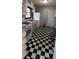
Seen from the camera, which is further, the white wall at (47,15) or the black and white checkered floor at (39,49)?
the white wall at (47,15)

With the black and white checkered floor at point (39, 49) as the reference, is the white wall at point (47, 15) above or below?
above

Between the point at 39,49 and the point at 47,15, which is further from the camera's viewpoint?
the point at 47,15

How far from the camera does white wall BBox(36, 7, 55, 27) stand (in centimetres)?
821

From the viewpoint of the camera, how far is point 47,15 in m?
8.42

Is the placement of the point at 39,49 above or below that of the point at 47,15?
below

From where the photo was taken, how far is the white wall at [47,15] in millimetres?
8211

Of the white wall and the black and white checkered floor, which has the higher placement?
the white wall

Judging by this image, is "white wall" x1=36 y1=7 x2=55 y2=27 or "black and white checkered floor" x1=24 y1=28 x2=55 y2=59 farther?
"white wall" x1=36 y1=7 x2=55 y2=27
